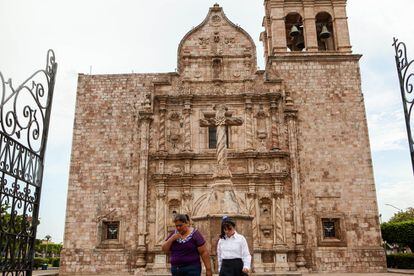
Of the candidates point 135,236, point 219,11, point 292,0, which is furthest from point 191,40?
point 135,236

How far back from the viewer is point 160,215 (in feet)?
55.6

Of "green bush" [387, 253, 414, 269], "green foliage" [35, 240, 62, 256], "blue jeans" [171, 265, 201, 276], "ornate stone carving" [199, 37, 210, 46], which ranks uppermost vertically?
"ornate stone carving" [199, 37, 210, 46]

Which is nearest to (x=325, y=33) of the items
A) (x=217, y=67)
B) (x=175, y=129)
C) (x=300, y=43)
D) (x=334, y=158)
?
(x=300, y=43)

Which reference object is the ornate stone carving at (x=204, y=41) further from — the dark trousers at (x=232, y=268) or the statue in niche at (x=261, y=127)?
the dark trousers at (x=232, y=268)

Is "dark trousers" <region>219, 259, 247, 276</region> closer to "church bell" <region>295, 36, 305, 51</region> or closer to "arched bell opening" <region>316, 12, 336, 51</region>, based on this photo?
"arched bell opening" <region>316, 12, 336, 51</region>

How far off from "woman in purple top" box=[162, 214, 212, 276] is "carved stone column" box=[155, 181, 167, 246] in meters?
11.9

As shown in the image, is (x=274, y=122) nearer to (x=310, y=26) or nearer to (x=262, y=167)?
(x=262, y=167)

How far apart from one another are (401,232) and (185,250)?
20.3 meters

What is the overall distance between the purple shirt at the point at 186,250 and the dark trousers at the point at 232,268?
1.98 ft

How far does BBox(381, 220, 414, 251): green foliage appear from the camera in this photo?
848 inches

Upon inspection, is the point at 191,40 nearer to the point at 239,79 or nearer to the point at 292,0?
the point at 239,79

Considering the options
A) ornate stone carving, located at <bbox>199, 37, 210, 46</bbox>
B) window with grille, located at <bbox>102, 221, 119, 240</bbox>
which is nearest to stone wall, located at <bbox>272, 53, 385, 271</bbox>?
ornate stone carving, located at <bbox>199, 37, 210, 46</bbox>

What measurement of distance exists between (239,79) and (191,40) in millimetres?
3167

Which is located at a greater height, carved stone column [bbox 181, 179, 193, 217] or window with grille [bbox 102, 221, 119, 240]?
carved stone column [bbox 181, 179, 193, 217]
